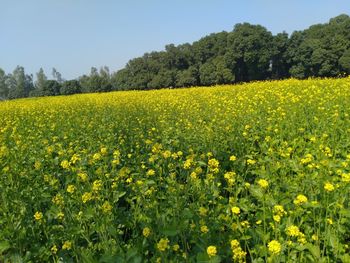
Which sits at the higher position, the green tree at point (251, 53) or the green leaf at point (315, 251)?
the green tree at point (251, 53)

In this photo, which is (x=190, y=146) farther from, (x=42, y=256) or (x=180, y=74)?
(x=180, y=74)

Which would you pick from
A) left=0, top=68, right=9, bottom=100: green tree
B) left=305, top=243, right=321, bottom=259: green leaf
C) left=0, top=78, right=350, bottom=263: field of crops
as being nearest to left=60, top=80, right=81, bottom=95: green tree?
left=0, top=78, right=350, bottom=263: field of crops

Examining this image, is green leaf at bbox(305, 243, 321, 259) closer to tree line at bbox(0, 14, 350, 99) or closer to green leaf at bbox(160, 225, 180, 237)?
green leaf at bbox(160, 225, 180, 237)

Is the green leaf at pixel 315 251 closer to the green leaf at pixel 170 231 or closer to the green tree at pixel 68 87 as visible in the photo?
the green leaf at pixel 170 231

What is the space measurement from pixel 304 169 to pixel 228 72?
41014 millimetres

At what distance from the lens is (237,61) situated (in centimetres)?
4828

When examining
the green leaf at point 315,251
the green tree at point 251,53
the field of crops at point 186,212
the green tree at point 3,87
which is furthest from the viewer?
the green tree at point 3,87

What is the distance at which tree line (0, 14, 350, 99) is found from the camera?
142ft

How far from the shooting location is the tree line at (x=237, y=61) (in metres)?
43.3

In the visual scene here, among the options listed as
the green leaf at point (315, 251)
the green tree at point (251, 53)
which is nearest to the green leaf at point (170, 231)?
the green leaf at point (315, 251)

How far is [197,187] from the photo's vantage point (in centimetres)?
314

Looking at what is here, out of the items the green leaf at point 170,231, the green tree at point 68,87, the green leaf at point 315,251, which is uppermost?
the green tree at point 68,87

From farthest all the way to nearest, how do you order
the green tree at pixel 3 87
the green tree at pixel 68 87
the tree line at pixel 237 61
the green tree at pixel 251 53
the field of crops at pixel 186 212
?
the green tree at pixel 3 87 < the green tree at pixel 68 87 < the green tree at pixel 251 53 < the tree line at pixel 237 61 < the field of crops at pixel 186 212

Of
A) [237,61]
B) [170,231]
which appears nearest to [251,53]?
[237,61]
